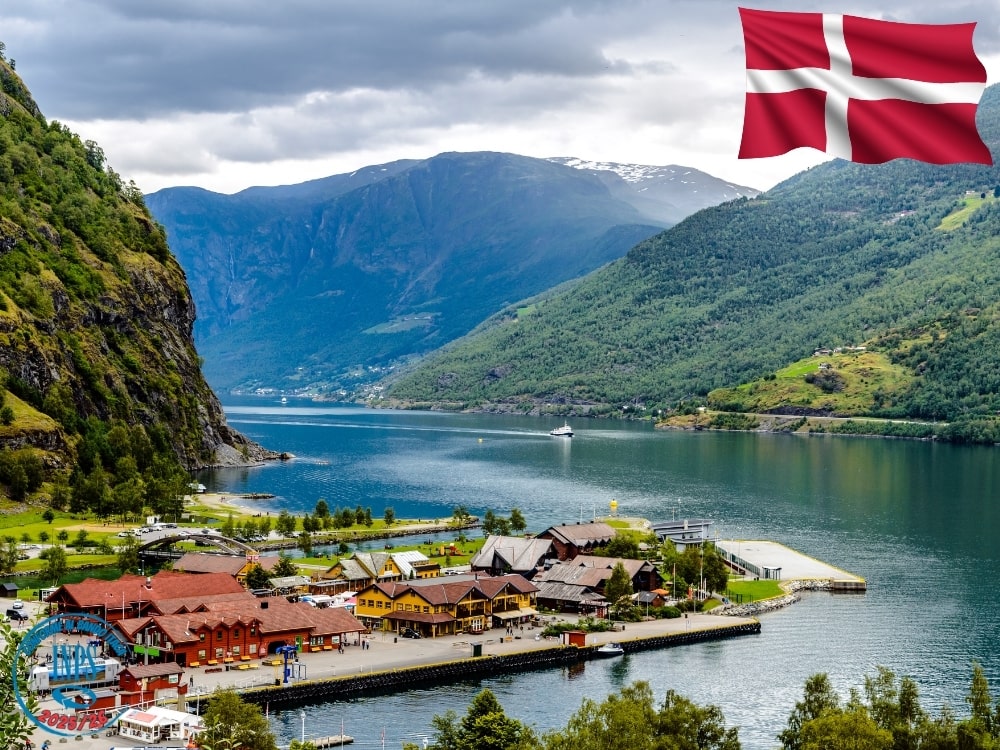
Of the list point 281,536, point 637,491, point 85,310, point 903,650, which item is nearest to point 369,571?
point 281,536

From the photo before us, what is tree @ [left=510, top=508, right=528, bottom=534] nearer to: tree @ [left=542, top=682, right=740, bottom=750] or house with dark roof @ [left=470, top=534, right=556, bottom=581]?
house with dark roof @ [left=470, top=534, right=556, bottom=581]

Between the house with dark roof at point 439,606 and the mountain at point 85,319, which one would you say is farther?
the mountain at point 85,319

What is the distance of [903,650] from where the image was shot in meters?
65.1

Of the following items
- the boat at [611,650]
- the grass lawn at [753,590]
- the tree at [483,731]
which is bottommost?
the boat at [611,650]

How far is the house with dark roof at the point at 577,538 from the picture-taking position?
91812 mm

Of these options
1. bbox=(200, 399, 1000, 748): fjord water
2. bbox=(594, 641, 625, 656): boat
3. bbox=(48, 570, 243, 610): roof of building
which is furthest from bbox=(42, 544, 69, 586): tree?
bbox=(594, 641, 625, 656): boat

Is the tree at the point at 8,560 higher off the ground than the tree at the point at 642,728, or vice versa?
the tree at the point at 642,728

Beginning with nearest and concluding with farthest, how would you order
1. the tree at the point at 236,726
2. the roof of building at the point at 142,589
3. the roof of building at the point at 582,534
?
the tree at the point at 236,726 → the roof of building at the point at 142,589 → the roof of building at the point at 582,534

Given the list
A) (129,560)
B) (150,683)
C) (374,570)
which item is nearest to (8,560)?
(129,560)

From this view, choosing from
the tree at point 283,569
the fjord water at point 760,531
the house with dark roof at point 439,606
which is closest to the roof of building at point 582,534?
the fjord water at point 760,531

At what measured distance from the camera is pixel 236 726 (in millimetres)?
40062

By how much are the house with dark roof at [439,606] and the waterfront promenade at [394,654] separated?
45.8 inches

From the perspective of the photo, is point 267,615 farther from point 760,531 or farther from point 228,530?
point 760,531

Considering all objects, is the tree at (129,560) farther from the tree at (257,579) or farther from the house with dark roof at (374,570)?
the house with dark roof at (374,570)
